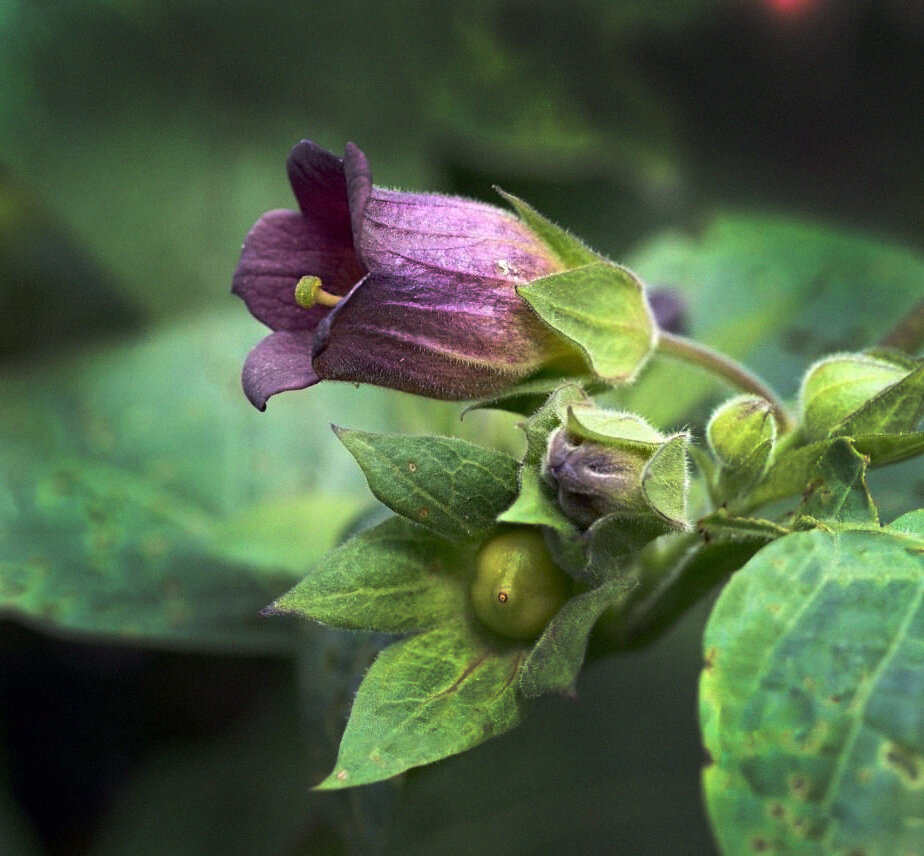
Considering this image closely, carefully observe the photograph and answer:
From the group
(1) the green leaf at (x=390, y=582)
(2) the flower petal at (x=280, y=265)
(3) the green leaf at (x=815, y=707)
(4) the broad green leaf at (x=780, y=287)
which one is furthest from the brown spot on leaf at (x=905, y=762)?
(4) the broad green leaf at (x=780, y=287)

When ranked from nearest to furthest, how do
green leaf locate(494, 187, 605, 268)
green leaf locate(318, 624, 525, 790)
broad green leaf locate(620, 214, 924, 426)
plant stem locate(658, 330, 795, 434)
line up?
green leaf locate(318, 624, 525, 790) → green leaf locate(494, 187, 605, 268) → plant stem locate(658, 330, 795, 434) → broad green leaf locate(620, 214, 924, 426)

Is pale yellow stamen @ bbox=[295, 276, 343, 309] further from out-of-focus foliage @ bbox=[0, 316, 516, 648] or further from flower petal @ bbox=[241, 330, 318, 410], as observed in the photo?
out-of-focus foliage @ bbox=[0, 316, 516, 648]

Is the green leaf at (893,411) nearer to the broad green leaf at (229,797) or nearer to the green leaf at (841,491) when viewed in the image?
the green leaf at (841,491)

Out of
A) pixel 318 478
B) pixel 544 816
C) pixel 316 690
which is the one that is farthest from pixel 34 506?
pixel 544 816

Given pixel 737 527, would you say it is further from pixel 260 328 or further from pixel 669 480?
pixel 260 328

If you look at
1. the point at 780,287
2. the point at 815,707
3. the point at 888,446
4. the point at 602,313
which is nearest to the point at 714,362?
the point at 602,313

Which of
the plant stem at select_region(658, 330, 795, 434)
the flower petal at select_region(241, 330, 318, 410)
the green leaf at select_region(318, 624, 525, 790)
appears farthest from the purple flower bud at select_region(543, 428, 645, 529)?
the plant stem at select_region(658, 330, 795, 434)

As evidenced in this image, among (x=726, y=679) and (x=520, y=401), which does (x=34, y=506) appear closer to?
(x=520, y=401)
